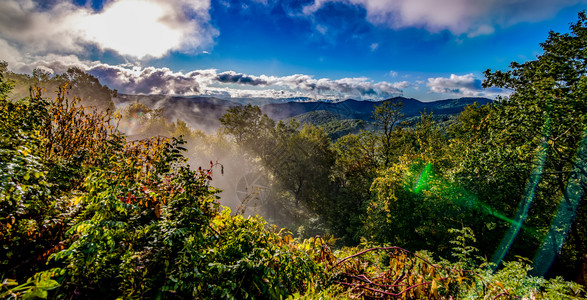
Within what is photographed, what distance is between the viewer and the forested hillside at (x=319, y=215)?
7.13ft

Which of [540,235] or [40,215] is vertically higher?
[40,215]

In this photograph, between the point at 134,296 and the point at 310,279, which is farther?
the point at 310,279

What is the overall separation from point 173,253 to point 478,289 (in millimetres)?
3833

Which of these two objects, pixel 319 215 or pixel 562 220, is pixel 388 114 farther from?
pixel 319 215

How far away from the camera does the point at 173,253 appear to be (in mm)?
2361

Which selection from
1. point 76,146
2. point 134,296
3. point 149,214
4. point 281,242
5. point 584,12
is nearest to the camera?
point 134,296

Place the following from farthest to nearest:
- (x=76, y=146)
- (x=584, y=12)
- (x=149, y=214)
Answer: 1. (x=584, y=12)
2. (x=76, y=146)
3. (x=149, y=214)

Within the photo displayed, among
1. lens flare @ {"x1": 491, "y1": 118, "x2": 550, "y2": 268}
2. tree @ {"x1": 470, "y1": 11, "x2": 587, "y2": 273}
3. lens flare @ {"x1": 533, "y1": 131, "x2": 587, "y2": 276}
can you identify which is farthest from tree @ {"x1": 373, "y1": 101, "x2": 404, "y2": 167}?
lens flare @ {"x1": 533, "y1": 131, "x2": 587, "y2": 276}

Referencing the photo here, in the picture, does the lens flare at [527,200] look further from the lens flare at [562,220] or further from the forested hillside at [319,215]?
the lens flare at [562,220]

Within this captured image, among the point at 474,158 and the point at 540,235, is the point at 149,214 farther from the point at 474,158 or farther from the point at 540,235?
the point at 540,235

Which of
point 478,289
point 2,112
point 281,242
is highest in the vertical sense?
point 2,112

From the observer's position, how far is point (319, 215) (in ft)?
98.7

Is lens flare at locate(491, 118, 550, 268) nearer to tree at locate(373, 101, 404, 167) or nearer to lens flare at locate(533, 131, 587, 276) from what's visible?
lens flare at locate(533, 131, 587, 276)

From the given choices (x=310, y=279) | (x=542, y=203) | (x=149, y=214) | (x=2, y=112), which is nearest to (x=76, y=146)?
(x=2, y=112)
